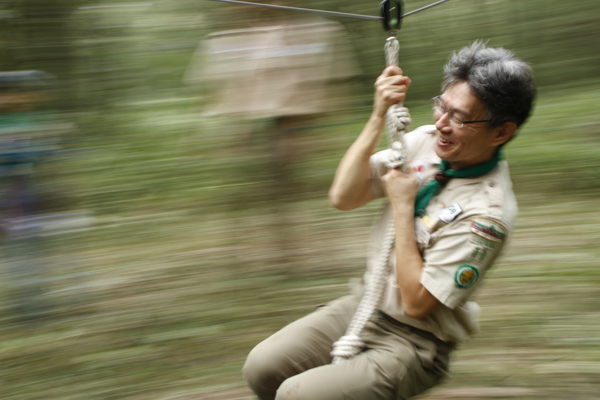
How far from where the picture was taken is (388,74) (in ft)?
4.93

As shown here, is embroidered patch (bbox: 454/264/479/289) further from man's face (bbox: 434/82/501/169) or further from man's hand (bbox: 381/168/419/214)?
man's face (bbox: 434/82/501/169)

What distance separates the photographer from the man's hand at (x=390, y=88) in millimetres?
1483

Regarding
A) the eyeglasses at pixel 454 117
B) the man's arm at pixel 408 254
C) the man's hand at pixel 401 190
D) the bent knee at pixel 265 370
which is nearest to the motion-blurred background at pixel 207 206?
the bent knee at pixel 265 370

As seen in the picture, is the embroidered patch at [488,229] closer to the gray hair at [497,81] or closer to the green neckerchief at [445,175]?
the green neckerchief at [445,175]

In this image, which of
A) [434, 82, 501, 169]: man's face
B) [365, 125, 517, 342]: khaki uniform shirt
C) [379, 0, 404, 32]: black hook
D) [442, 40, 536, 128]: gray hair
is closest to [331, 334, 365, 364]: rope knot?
[365, 125, 517, 342]: khaki uniform shirt

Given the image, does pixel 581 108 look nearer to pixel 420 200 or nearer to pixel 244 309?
pixel 244 309

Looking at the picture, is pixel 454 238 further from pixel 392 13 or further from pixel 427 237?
pixel 392 13

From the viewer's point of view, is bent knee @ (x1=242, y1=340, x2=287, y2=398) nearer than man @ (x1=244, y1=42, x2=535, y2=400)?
No

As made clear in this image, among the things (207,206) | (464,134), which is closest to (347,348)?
(464,134)

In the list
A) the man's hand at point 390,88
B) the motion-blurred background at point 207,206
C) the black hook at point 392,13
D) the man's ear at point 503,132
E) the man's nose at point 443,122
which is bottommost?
the motion-blurred background at point 207,206

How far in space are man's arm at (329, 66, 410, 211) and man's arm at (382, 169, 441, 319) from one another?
0.12m

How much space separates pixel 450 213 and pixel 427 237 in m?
0.09

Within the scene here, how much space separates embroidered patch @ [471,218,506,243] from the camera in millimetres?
1357

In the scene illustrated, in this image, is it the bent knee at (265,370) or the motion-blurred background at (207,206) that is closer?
the bent knee at (265,370)
